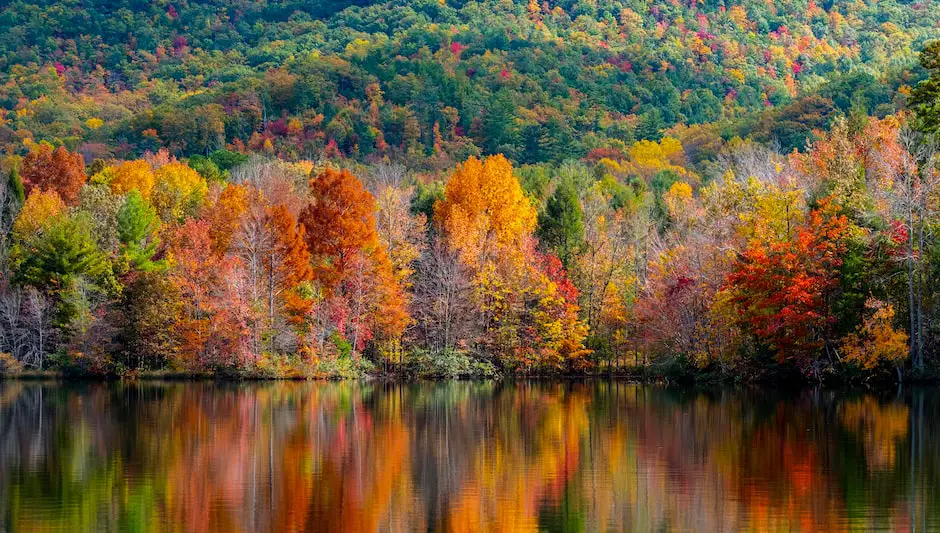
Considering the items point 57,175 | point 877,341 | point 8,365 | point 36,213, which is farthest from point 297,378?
point 57,175

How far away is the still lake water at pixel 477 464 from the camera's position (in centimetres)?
2217

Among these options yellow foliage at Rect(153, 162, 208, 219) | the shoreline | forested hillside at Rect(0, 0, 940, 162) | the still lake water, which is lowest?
the still lake water

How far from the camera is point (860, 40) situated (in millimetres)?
158125

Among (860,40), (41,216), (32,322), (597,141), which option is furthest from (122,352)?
(860,40)

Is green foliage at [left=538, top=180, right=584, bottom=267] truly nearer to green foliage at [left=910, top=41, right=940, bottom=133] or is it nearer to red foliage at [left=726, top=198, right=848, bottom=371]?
red foliage at [left=726, top=198, right=848, bottom=371]

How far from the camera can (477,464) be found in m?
29.2

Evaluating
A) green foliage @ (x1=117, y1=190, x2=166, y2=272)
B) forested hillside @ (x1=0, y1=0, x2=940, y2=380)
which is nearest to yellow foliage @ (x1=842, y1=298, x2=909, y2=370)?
forested hillside @ (x1=0, y1=0, x2=940, y2=380)

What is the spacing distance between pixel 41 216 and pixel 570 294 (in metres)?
31.0

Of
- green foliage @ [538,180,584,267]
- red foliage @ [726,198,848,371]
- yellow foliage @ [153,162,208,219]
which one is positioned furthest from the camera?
yellow foliage @ [153,162,208,219]

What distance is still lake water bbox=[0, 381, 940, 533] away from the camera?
2217cm

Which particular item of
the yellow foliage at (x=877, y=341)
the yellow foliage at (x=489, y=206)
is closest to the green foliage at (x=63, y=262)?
the yellow foliage at (x=489, y=206)

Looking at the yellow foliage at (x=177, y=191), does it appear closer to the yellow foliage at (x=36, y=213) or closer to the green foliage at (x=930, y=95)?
the yellow foliage at (x=36, y=213)

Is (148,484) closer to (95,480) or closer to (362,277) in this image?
(95,480)

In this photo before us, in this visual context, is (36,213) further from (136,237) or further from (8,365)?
(8,365)
